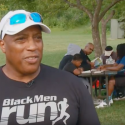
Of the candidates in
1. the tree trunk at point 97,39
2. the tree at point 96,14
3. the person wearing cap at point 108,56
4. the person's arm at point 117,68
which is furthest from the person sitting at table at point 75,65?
the tree trunk at point 97,39

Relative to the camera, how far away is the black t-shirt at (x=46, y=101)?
1971 millimetres

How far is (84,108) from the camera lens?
2.09 meters

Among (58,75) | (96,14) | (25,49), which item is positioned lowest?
(96,14)

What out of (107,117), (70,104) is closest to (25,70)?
(70,104)

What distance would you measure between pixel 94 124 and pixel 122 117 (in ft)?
16.5

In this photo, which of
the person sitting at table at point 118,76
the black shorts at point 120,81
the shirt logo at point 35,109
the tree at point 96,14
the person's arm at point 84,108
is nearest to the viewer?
the shirt logo at point 35,109

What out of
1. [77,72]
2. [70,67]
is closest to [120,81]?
[77,72]

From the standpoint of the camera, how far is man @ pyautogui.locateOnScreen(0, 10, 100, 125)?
6.48 ft

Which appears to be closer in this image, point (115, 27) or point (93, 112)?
point (93, 112)

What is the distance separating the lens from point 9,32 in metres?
1.99

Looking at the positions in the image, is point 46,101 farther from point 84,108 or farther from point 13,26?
point 13,26

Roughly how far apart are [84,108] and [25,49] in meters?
0.45

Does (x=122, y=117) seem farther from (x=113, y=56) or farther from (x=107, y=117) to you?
(x=113, y=56)

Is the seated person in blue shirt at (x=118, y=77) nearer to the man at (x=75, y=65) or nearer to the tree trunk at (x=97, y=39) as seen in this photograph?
the man at (x=75, y=65)
